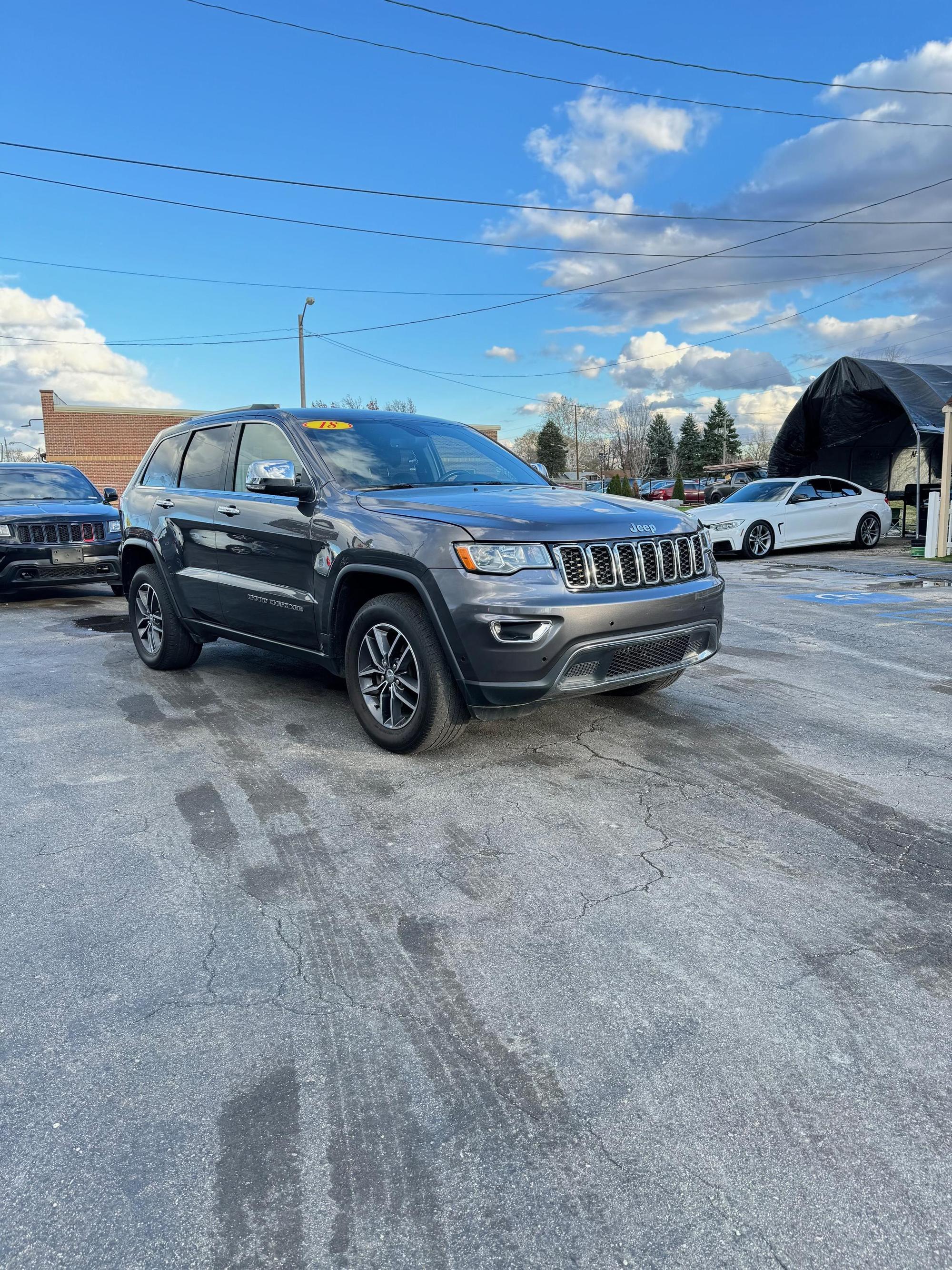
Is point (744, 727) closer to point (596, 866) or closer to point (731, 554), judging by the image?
point (596, 866)

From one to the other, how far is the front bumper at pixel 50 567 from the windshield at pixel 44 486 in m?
1.15

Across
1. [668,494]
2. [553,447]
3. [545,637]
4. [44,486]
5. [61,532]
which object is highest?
[553,447]

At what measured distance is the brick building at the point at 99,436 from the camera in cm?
4884

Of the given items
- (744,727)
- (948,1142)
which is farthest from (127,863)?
(744,727)

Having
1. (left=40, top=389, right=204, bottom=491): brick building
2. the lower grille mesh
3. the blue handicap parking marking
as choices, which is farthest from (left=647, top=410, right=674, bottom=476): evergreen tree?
the lower grille mesh

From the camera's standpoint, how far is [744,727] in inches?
198

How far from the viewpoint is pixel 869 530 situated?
1858 centimetres

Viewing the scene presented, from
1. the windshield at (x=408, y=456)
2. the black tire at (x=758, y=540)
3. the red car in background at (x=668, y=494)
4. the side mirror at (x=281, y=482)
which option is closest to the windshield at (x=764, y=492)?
the black tire at (x=758, y=540)

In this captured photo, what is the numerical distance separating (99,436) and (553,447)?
49.6m

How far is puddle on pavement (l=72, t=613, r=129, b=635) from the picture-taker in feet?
30.0

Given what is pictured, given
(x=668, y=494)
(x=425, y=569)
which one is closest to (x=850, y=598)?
(x=425, y=569)

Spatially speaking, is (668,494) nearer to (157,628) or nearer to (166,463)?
(166,463)

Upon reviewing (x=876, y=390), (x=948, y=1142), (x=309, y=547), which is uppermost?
(x=876, y=390)

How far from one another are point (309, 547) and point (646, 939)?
2941mm
